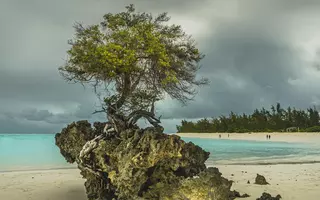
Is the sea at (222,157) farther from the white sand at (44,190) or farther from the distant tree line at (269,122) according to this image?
the distant tree line at (269,122)

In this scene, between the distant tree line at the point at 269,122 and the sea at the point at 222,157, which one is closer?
the sea at the point at 222,157

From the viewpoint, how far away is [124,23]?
1091 cm

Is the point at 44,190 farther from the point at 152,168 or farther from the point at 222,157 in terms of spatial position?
the point at 222,157

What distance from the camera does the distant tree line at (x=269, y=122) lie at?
296ft

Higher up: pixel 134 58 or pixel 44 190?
pixel 134 58

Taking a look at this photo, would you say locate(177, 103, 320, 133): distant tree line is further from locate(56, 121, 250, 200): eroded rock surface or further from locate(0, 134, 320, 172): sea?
locate(56, 121, 250, 200): eroded rock surface

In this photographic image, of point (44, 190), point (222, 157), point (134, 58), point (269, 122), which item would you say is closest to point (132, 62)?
point (134, 58)

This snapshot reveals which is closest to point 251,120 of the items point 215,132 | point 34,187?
point 215,132

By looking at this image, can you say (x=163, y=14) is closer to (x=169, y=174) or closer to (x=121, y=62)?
(x=121, y=62)

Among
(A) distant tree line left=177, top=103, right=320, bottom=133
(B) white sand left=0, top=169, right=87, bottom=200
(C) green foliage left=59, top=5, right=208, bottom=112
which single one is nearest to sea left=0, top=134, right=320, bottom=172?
(B) white sand left=0, top=169, right=87, bottom=200

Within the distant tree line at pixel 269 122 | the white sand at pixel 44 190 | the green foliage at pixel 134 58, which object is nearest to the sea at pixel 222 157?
the white sand at pixel 44 190

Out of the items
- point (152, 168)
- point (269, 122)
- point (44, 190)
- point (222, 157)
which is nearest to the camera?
point (152, 168)

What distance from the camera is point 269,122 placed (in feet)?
313

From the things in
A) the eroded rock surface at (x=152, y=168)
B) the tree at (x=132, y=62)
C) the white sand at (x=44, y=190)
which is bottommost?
the white sand at (x=44, y=190)
